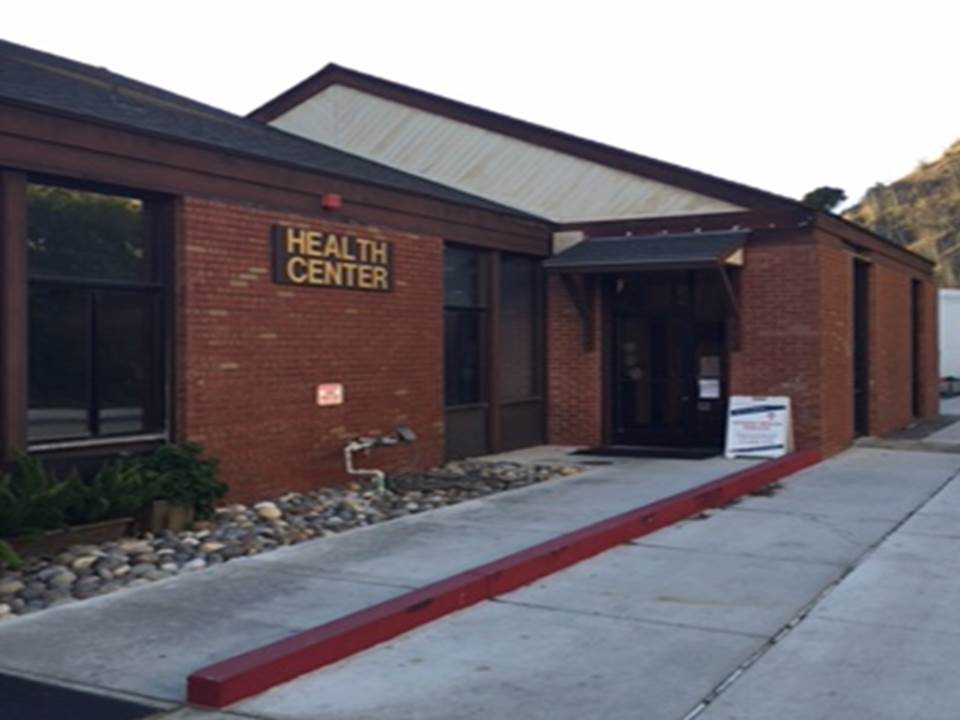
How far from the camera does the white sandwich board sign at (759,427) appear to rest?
16.2 metres

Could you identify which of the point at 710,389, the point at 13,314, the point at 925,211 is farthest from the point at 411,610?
the point at 925,211

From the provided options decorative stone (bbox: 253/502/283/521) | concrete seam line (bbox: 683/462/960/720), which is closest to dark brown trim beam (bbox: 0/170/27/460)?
decorative stone (bbox: 253/502/283/521)

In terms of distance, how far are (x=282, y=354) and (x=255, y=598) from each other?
4641 mm

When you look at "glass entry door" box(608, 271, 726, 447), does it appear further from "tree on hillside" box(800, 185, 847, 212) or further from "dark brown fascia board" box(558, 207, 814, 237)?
"tree on hillside" box(800, 185, 847, 212)

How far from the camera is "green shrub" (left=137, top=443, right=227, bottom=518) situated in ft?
32.7

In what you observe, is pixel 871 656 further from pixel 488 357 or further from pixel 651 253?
pixel 651 253

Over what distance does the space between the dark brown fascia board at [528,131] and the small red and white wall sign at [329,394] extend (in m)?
7.16

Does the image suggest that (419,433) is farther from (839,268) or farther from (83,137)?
(839,268)

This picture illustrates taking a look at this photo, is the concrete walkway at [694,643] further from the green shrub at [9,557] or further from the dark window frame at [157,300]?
the dark window frame at [157,300]

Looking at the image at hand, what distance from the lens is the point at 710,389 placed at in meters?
17.5

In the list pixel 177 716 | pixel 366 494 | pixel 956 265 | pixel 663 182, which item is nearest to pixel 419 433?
pixel 366 494

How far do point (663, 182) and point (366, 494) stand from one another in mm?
7855

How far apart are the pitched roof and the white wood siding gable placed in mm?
1265

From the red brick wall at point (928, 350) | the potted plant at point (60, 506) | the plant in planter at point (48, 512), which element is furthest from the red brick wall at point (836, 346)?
the plant in planter at point (48, 512)
